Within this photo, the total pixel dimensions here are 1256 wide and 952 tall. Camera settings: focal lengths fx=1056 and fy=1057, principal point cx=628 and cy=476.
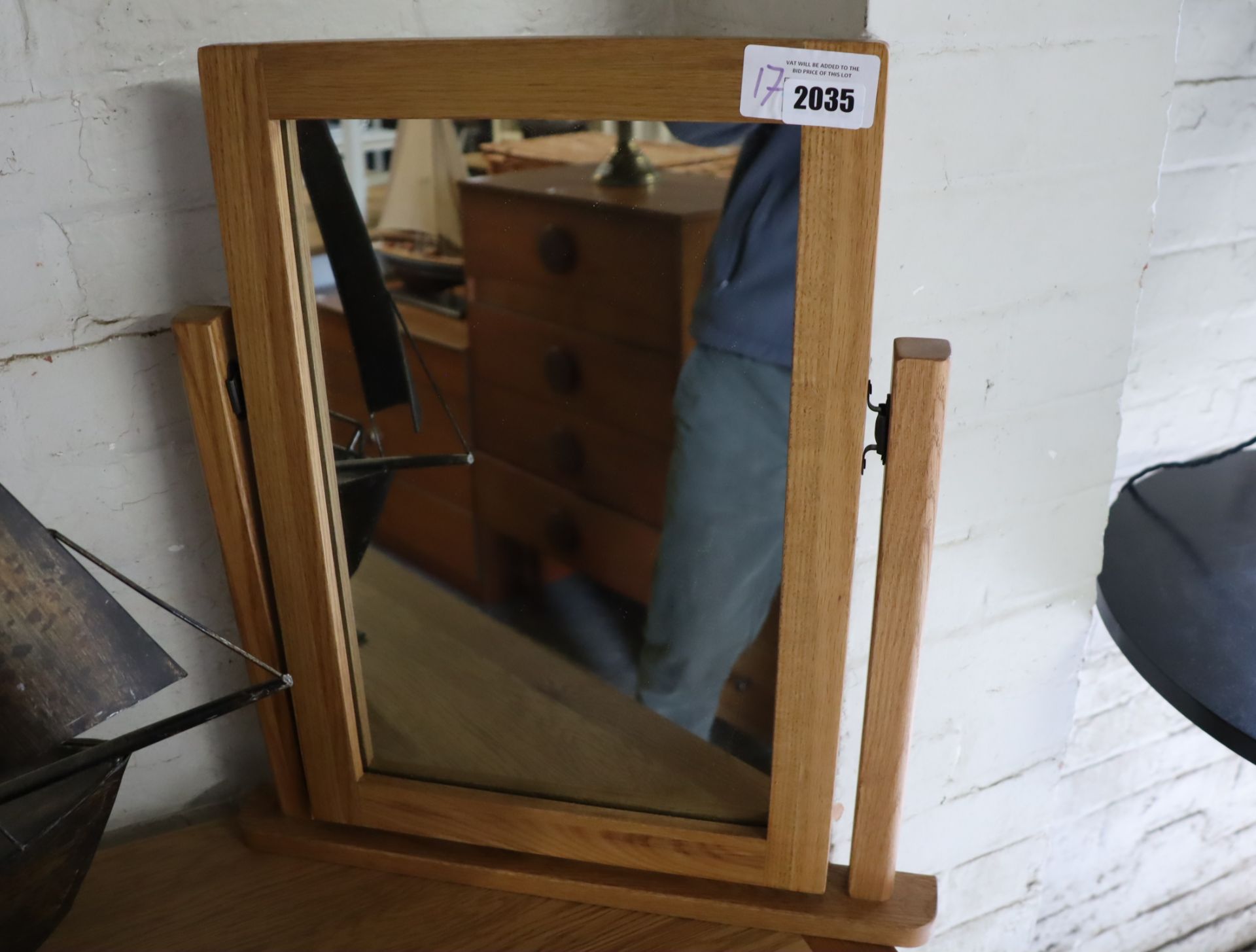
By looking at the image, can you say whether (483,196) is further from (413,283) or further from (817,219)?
(817,219)

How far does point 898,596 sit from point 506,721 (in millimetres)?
268

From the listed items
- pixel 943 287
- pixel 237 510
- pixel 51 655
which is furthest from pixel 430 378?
pixel 943 287

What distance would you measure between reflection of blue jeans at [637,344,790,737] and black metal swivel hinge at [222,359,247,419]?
10.2 inches

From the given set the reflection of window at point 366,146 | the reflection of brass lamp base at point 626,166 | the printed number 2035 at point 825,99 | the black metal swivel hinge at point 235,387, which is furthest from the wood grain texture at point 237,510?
the printed number 2035 at point 825,99

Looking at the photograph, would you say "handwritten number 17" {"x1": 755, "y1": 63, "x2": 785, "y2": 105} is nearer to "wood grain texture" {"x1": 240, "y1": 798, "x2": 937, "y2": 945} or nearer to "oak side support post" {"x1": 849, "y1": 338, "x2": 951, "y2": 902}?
"oak side support post" {"x1": 849, "y1": 338, "x2": 951, "y2": 902}

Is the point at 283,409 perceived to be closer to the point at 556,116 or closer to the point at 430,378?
the point at 430,378

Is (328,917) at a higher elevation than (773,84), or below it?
below

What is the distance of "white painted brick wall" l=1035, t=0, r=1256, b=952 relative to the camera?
102cm

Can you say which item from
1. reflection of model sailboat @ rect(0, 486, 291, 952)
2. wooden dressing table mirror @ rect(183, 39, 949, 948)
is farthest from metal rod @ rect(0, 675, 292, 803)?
wooden dressing table mirror @ rect(183, 39, 949, 948)

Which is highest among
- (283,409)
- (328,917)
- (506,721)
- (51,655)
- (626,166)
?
(626,166)

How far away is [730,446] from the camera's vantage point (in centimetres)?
59

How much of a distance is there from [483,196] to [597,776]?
1.20ft

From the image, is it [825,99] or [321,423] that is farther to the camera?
[321,423]

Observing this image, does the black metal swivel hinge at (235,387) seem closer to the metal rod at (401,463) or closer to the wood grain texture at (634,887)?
the metal rod at (401,463)
